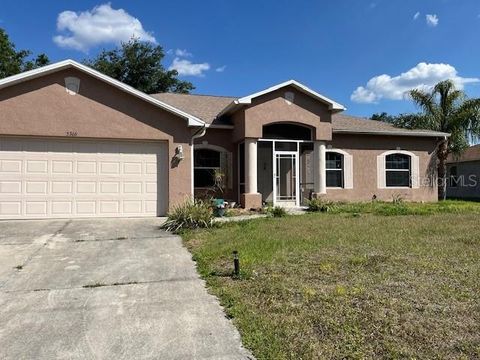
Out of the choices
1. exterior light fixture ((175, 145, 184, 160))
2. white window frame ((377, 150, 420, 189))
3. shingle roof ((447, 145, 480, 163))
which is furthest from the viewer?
shingle roof ((447, 145, 480, 163))

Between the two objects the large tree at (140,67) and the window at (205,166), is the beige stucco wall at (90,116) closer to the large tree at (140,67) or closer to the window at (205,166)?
the window at (205,166)

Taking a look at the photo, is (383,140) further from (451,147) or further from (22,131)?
(22,131)

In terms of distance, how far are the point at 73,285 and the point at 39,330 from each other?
1.70 metres

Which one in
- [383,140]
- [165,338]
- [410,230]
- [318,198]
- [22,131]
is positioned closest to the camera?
[165,338]

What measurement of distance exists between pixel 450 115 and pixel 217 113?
47.9 feet

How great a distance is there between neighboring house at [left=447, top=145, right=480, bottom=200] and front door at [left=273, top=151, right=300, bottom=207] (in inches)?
737

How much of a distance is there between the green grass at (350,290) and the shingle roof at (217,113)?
9.04 metres

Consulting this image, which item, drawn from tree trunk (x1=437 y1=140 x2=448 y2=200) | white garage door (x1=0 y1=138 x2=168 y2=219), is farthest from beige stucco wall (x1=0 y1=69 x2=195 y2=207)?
tree trunk (x1=437 y1=140 x2=448 y2=200)

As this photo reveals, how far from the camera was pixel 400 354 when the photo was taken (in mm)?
3756

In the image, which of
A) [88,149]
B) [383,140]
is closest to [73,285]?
[88,149]

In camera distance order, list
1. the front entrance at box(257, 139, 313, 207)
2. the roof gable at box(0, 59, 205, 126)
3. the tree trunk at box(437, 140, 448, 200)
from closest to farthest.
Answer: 1. the roof gable at box(0, 59, 205, 126)
2. the front entrance at box(257, 139, 313, 207)
3. the tree trunk at box(437, 140, 448, 200)

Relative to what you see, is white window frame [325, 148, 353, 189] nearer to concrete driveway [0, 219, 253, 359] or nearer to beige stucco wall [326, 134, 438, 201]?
beige stucco wall [326, 134, 438, 201]

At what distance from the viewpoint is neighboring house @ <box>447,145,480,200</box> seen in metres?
31.3

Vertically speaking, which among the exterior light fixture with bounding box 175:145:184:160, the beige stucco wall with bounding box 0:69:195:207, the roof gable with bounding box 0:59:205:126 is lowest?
the exterior light fixture with bounding box 175:145:184:160
